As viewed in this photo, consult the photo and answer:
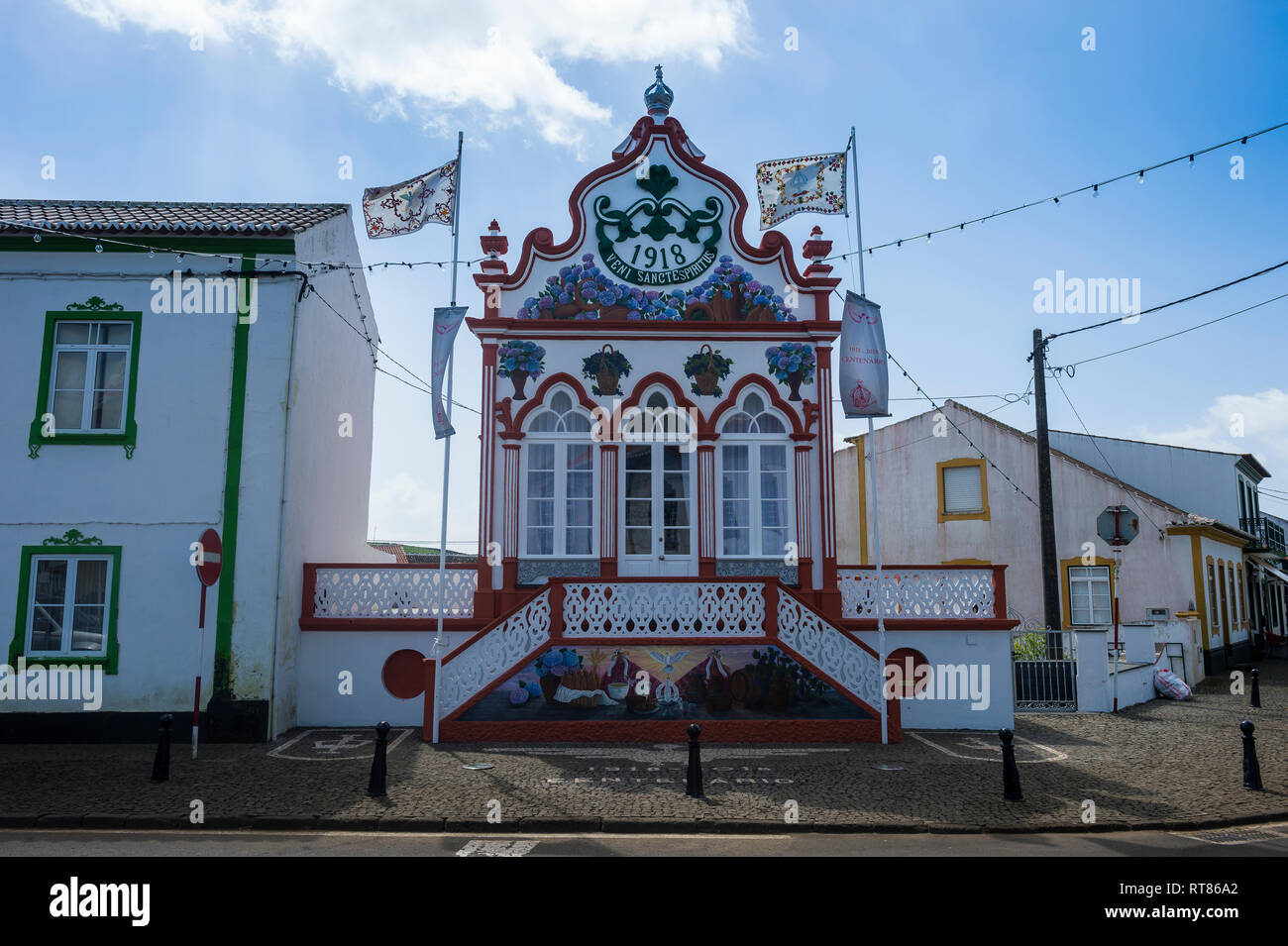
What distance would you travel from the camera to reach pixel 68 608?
1330 cm

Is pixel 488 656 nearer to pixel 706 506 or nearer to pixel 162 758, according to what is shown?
pixel 162 758

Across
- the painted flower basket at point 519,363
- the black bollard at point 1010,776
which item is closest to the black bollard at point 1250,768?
the black bollard at point 1010,776

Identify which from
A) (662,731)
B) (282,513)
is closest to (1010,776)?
(662,731)

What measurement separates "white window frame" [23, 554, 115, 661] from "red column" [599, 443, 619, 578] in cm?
734

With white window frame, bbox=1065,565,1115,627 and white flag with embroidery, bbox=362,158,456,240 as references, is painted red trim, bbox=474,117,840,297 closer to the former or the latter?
white flag with embroidery, bbox=362,158,456,240

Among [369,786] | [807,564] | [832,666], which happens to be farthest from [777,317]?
[369,786]

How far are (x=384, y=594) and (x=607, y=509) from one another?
388 centimetres

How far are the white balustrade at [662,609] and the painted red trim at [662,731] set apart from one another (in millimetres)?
1266

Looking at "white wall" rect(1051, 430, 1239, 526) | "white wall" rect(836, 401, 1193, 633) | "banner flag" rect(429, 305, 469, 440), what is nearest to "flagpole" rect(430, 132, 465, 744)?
"banner flag" rect(429, 305, 469, 440)

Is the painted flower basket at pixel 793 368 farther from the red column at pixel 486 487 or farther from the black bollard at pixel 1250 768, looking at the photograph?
the black bollard at pixel 1250 768

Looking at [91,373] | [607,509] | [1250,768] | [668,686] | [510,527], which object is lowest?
[1250,768]

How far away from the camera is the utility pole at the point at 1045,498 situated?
18562mm

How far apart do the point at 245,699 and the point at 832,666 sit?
8.54 m
